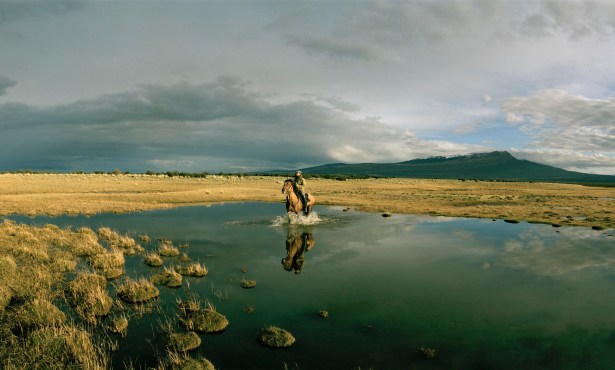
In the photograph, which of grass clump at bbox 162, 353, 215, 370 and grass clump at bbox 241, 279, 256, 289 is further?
grass clump at bbox 241, 279, 256, 289

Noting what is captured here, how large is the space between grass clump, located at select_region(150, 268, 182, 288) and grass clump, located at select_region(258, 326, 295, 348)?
19.8 feet

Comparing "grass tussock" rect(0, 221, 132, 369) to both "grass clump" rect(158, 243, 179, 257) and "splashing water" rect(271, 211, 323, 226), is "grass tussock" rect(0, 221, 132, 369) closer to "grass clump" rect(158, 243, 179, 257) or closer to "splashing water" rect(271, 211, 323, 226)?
"grass clump" rect(158, 243, 179, 257)

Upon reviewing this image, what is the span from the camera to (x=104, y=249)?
67.7 ft

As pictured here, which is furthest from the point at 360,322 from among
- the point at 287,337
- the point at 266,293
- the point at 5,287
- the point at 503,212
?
the point at 503,212

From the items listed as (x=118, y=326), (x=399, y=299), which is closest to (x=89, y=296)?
(x=118, y=326)

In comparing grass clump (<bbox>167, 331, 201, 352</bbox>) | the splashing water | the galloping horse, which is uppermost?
the galloping horse

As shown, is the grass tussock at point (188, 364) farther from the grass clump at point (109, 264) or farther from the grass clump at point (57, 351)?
the grass clump at point (109, 264)

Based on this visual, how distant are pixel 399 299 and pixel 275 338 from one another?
5.65m

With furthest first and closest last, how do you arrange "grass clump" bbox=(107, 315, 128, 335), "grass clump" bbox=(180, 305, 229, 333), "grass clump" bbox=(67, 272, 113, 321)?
1. "grass clump" bbox=(67, 272, 113, 321)
2. "grass clump" bbox=(180, 305, 229, 333)
3. "grass clump" bbox=(107, 315, 128, 335)

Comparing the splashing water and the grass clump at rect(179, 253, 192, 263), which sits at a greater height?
the splashing water

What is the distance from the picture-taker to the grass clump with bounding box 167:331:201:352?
33.2ft

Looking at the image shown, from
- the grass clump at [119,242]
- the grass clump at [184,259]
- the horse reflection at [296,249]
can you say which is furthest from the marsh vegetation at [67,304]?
the horse reflection at [296,249]

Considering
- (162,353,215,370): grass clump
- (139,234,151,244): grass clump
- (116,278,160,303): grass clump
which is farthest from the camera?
(139,234,151,244): grass clump

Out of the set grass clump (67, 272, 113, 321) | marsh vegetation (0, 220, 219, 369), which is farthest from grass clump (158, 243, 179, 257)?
grass clump (67, 272, 113, 321)
